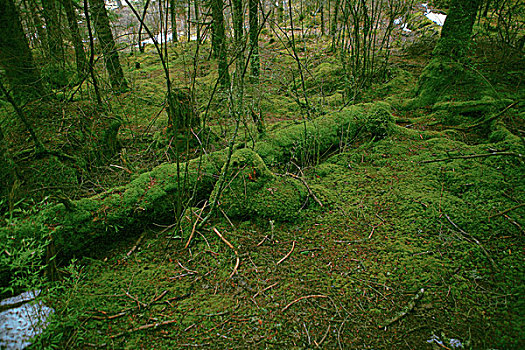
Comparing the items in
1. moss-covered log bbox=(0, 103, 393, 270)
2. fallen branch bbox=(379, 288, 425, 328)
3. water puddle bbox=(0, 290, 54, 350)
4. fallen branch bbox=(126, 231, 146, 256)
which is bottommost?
fallen branch bbox=(379, 288, 425, 328)

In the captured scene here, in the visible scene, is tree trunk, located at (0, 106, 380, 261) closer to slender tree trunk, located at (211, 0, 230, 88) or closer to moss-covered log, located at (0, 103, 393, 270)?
moss-covered log, located at (0, 103, 393, 270)

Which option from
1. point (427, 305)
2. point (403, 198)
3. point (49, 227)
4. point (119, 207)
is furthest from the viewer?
point (403, 198)

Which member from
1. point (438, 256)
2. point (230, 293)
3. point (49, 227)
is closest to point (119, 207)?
point (49, 227)

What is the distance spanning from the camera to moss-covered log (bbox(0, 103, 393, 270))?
2.23 metres

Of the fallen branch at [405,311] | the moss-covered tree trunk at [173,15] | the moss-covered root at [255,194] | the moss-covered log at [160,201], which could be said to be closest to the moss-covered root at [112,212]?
the moss-covered log at [160,201]

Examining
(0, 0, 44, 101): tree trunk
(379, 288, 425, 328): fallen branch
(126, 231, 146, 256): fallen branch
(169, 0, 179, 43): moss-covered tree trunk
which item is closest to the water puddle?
(126, 231, 146, 256): fallen branch

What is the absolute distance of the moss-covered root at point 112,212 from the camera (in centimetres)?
217

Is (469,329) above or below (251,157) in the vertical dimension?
below

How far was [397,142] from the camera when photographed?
3.97m

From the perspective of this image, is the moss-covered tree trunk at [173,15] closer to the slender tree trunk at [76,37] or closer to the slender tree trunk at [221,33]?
the slender tree trunk at [221,33]

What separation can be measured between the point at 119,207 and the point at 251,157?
1.39m

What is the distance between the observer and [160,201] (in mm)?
2713

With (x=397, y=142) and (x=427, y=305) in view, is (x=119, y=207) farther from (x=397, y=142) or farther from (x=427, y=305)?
(x=397, y=142)

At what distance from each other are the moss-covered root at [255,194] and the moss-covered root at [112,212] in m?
0.37
